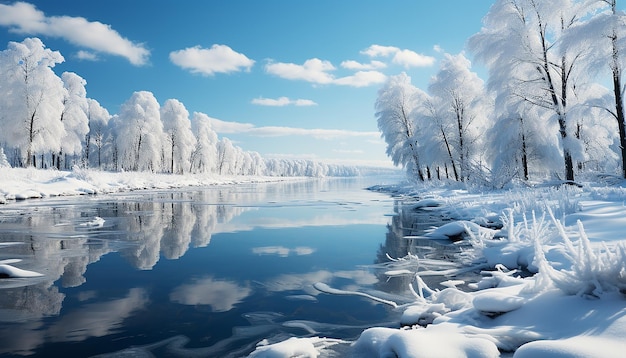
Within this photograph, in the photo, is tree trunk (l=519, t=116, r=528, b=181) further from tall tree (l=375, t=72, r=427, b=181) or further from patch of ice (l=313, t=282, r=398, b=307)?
patch of ice (l=313, t=282, r=398, b=307)

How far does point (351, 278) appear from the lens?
559 cm

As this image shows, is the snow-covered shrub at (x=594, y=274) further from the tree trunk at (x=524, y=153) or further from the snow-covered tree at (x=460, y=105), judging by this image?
the snow-covered tree at (x=460, y=105)

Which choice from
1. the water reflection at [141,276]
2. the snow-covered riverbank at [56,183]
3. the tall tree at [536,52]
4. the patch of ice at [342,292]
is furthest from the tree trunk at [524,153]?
the snow-covered riverbank at [56,183]

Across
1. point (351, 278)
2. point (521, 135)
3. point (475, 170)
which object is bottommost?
point (351, 278)

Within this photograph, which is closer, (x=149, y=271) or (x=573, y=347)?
(x=573, y=347)

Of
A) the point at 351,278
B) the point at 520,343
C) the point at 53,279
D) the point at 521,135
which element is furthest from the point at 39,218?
the point at 521,135

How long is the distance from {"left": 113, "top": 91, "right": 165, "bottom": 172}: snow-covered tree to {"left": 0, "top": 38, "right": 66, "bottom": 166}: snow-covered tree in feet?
49.9

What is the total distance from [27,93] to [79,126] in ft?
33.6

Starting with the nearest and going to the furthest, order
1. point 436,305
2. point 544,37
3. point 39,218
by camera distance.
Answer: point 436,305, point 39,218, point 544,37

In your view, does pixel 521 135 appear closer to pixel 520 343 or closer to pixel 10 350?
pixel 520 343

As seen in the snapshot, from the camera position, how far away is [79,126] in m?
40.5

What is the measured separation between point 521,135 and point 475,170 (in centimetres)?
372

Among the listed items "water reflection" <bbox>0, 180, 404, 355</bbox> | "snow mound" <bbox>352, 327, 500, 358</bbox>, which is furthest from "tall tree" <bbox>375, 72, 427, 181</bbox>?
"snow mound" <bbox>352, 327, 500, 358</bbox>

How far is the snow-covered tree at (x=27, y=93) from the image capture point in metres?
30.1
